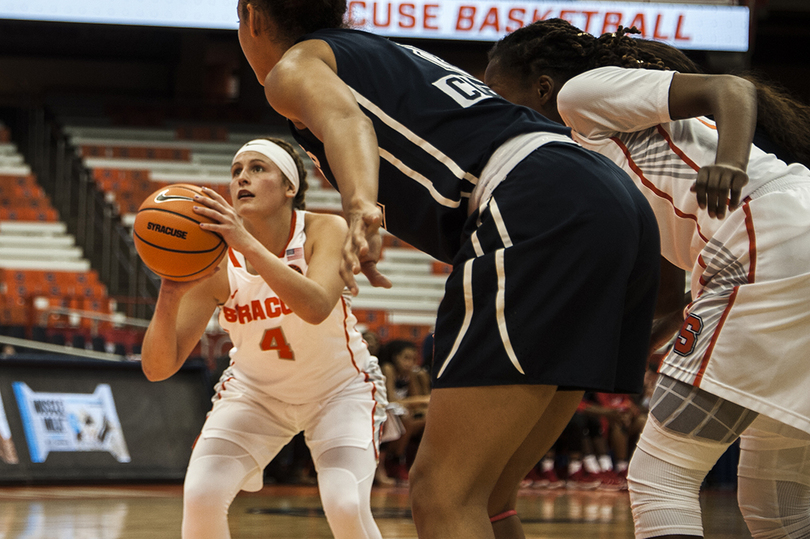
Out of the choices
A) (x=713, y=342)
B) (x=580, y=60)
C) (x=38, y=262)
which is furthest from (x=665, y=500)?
(x=38, y=262)

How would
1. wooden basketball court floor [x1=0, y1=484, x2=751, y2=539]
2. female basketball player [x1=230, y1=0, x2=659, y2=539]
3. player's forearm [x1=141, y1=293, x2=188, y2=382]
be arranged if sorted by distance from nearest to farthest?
1. female basketball player [x1=230, y1=0, x2=659, y2=539]
2. player's forearm [x1=141, y1=293, x2=188, y2=382]
3. wooden basketball court floor [x1=0, y1=484, x2=751, y2=539]

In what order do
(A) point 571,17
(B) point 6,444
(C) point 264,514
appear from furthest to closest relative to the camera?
(A) point 571,17 → (B) point 6,444 → (C) point 264,514

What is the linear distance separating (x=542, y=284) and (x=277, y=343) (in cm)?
153

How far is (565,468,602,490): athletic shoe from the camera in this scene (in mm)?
9172

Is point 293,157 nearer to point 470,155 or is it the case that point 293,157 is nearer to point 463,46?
point 470,155

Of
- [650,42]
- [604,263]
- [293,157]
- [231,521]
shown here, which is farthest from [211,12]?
[604,263]

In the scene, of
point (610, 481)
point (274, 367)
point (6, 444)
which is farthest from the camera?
point (610, 481)

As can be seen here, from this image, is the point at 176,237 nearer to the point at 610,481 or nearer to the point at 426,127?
the point at 426,127

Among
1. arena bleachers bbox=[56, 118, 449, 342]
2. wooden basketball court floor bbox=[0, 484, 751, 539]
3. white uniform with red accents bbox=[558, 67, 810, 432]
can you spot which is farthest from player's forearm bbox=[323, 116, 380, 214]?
arena bleachers bbox=[56, 118, 449, 342]

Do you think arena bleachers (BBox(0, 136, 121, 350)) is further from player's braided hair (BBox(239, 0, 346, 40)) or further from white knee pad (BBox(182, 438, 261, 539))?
player's braided hair (BBox(239, 0, 346, 40))

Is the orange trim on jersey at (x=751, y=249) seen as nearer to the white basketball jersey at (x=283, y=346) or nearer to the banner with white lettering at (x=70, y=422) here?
the white basketball jersey at (x=283, y=346)

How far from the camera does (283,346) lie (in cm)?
302

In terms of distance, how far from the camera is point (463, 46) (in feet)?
49.3

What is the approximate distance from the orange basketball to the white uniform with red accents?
1024 millimetres
